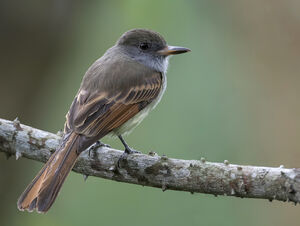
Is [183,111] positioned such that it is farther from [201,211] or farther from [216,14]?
[216,14]

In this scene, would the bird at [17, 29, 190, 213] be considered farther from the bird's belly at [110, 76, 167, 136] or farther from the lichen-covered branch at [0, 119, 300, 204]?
the lichen-covered branch at [0, 119, 300, 204]

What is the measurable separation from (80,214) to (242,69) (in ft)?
8.64

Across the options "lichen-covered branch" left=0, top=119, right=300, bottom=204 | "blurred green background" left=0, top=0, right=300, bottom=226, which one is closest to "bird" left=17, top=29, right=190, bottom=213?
"lichen-covered branch" left=0, top=119, right=300, bottom=204

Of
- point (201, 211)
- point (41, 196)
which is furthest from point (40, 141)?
point (201, 211)

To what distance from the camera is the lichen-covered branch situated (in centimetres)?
392

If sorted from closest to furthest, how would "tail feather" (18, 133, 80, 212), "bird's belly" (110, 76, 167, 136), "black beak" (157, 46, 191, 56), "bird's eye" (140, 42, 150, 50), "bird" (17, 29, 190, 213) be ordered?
"tail feather" (18, 133, 80, 212)
"bird" (17, 29, 190, 213)
"bird's belly" (110, 76, 167, 136)
"black beak" (157, 46, 191, 56)
"bird's eye" (140, 42, 150, 50)

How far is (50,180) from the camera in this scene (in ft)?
13.8

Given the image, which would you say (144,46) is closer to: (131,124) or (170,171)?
(131,124)

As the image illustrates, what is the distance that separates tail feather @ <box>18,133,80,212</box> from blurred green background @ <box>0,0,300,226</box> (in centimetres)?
144

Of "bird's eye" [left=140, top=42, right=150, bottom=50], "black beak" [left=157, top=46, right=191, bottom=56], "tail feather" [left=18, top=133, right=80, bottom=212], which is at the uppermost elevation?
"black beak" [left=157, top=46, right=191, bottom=56]

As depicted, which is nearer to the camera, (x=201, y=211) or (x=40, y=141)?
(x=40, y=141)

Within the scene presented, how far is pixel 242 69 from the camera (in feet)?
22.5

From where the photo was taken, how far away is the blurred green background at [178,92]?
5.75m

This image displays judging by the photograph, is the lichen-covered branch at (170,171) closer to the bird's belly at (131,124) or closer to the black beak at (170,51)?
the bird's belly at (131,124)
